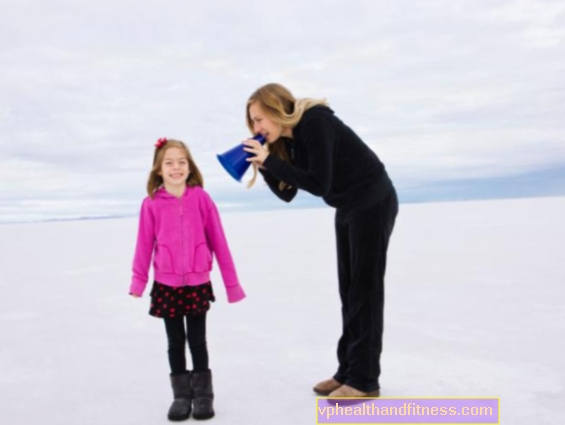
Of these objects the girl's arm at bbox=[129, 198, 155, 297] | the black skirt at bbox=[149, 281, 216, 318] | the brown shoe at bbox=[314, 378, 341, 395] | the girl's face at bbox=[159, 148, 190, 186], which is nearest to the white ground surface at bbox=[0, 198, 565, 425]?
the brown shoe at bbox=[314, 378, 341, 395]

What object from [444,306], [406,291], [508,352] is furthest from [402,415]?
[406,291]

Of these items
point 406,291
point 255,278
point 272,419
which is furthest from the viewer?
point 255,278

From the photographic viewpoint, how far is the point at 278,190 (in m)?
2.48

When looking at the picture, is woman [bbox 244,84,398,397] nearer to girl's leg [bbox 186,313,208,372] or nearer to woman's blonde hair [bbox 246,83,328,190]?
woman's blonde hair [bbox 246,83,328,190]

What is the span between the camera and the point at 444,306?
423 centimetres

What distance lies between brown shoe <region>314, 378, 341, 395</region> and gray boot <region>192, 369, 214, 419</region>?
1.51 feet

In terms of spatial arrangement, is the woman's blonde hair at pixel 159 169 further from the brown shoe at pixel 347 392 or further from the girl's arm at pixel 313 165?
the brown shoe at pixel 347 392

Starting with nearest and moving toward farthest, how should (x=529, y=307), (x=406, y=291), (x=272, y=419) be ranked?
(x=272, y=419)
(x=529, y=307)
(x=406, y=291)

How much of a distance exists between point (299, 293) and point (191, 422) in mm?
2746

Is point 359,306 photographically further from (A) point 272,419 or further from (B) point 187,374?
(B) point 187,374

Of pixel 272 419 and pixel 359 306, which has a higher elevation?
pixel 359 306

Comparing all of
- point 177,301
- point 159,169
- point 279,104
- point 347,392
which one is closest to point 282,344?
point 347,392

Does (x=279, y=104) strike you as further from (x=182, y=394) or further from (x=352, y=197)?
(x=182, y=394)

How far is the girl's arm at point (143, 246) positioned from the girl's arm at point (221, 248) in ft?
0.73
